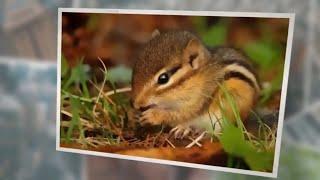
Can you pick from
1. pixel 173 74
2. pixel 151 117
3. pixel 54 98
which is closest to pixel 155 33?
pixel 173 74

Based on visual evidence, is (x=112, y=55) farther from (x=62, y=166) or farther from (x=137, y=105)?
(x=62, y=166)

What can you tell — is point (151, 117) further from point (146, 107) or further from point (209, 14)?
point (209, 14)

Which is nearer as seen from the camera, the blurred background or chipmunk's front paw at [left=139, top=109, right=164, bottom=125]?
the blurred background

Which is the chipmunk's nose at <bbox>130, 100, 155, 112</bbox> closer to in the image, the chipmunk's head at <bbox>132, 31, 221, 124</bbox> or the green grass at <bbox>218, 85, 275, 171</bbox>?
the chipmunk's head at <bbox>132, 31, 221, 124</bbox>

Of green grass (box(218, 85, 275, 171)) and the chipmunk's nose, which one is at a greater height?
the chipmunk's nose

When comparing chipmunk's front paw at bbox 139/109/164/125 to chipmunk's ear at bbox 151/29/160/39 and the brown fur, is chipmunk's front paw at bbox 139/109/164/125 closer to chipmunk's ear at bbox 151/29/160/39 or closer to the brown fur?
the brown fur

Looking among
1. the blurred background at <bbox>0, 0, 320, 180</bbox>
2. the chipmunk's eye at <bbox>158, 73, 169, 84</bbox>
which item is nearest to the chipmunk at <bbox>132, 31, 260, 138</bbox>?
the chipmunk's eye at <bbox>158, 73, 169, 84</bbox>

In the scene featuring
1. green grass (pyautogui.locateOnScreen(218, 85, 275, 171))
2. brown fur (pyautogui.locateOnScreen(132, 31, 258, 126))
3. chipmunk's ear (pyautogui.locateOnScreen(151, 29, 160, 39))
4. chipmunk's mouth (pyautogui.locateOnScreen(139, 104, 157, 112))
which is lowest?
green grass (pyautogui.locateOnScreen(218, 85, 275, 171))
